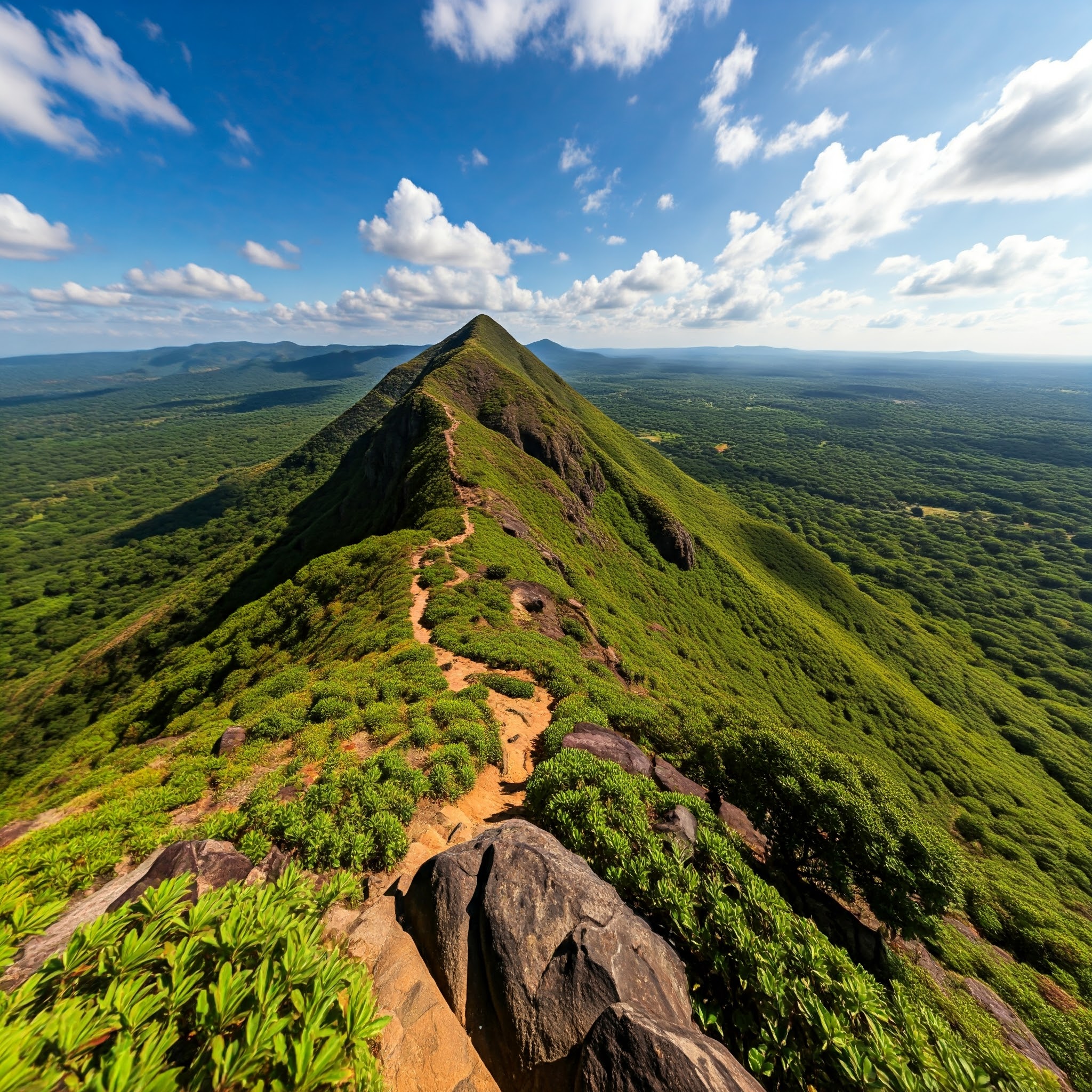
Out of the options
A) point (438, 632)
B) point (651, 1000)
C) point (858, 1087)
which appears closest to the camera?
point (858, 1087)

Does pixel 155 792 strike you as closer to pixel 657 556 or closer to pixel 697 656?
pixel 697 656

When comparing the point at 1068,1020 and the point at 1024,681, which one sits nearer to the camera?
the point at 1068,1020

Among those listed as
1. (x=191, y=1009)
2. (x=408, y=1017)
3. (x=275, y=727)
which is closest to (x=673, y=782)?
(x=408, y=1017)

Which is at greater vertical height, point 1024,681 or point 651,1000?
point 651,1000

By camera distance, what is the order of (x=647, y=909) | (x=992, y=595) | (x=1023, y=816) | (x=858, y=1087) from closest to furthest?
1. (x=858, y=1087)
2. (x=647, y=909)
3. (x=1023, y=816)
4. (x=992, y=595)

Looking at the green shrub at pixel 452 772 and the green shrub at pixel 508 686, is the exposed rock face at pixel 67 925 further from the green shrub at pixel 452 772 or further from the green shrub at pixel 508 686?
the green shrub at pixel 508 686

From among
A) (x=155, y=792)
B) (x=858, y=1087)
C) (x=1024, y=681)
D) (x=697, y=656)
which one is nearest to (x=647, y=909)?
(x=858, y=1087)

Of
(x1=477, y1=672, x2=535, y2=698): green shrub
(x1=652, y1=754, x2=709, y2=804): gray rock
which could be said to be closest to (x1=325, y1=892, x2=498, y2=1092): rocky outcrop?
(x1=652, y1=754, x2=709, y2=804): gray rock
